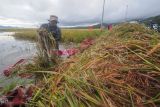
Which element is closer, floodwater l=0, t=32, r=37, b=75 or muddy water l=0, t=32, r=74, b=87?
muddy water l=0, t=32, r=74, b=87

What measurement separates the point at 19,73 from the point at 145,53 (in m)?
2.76

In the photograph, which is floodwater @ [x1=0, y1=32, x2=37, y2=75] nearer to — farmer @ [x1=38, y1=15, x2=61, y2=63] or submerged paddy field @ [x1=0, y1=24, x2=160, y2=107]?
farmer @ [x1=38, y1=15, x2=61, y2=63]

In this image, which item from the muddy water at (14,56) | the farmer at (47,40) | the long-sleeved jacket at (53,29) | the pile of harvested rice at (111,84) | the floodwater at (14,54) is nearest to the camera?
the pile of harvested rice at (111,84)

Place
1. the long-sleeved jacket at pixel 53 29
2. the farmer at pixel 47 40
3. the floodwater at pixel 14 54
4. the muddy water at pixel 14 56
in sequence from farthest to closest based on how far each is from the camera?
the floodwater at pixel 14 54 → the long-sleeved jacket at pixel 53 29 → the farmer at pixel 47 40 → the muddy water at pixel 14 56

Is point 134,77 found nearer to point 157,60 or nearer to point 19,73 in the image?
point 157,60

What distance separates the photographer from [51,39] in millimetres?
6742

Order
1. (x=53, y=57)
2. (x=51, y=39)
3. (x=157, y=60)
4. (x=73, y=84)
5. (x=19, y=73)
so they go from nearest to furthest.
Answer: (x=73, y=84) < (x=157, y=60) < (x=19, y=73) < (x=53, y=57) < (x=51, y=39)

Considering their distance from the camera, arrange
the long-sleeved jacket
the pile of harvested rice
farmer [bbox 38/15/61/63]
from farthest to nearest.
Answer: the long-sleeved jacket
farmer [bbox 38/15/61/63]
the pile of harvested rice

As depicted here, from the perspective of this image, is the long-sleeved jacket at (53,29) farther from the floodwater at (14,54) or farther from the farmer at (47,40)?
the floodwater at (14,54)

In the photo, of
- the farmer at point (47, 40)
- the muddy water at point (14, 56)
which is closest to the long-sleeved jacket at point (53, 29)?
the farmer at point (47, 40)

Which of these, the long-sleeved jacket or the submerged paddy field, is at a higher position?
the submerged paddy field

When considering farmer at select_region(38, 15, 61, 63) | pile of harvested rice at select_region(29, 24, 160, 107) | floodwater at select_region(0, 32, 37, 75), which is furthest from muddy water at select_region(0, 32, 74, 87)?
pile of harvested rice at select_region(29, 24, 160, 107)

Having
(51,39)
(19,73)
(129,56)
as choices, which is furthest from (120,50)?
(51,39)

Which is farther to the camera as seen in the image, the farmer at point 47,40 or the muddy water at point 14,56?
the farmer at point 47,40
